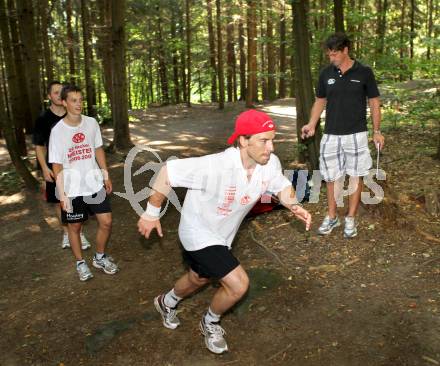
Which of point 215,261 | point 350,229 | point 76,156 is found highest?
point 76,156

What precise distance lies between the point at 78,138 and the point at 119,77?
7875 mm

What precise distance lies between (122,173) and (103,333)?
6957mm

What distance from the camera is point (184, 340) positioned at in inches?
177

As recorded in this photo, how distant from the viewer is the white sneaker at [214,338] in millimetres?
4203

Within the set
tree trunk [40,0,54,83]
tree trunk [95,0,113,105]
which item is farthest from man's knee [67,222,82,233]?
tree trunk [40,0,54,83]

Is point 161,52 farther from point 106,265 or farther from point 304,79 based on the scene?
point 106,265

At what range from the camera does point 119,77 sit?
13.1 meters

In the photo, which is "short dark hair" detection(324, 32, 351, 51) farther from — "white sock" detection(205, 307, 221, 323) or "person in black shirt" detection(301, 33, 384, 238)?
"white sock" detection(205, 307, 221, 323)

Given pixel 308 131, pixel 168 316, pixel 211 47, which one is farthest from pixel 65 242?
pixel 211 47

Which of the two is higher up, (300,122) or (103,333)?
(300,122)

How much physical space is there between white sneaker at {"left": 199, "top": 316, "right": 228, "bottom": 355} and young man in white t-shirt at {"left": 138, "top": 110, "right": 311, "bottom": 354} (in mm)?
206

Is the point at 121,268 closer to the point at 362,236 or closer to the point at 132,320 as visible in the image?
the point at 132,320

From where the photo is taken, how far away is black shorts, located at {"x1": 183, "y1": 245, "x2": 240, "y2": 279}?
3.83 meters

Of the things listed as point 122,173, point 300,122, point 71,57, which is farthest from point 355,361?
point 71,57
